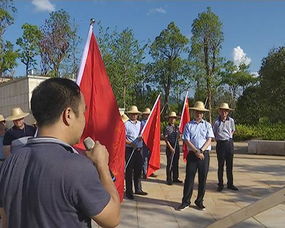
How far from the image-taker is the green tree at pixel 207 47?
96.8 ft

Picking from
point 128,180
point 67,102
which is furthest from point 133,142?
point 67,102

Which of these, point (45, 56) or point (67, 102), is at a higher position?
point (45, 56)

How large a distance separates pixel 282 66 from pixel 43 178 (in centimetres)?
1962

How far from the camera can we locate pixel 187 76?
33656 millimetres

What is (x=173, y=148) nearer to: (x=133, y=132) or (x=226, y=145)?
(x=226, y=145)

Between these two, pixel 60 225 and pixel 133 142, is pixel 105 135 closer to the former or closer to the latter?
pixel 60 225

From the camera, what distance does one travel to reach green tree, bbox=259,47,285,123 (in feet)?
63.7

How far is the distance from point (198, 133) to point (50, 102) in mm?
5068

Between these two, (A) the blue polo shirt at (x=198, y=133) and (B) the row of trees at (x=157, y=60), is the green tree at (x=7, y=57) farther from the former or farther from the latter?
(A) the blue polo shirt at (x=198, y=133)

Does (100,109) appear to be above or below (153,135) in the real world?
above

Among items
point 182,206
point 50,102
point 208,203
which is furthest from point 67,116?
point 208,203

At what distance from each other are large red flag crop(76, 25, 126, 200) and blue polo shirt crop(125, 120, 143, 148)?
128 inches

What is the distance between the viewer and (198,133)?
6.45 meters

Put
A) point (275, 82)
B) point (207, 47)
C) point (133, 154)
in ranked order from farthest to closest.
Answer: point (207, 47) → point (275, 82) → point (133, 154)
